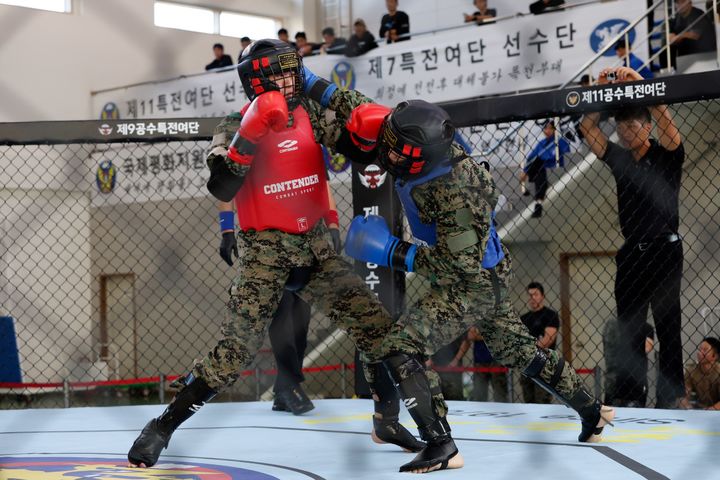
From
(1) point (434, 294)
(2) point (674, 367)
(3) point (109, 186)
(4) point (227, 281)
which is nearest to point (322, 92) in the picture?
(1) point (434, 294)

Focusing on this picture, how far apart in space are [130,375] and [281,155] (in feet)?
21.2

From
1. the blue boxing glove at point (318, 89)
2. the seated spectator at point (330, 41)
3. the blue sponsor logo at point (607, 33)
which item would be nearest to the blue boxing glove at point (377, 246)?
the blue boxing glove at point (318, 89)

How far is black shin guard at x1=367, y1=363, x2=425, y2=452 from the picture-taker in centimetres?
251

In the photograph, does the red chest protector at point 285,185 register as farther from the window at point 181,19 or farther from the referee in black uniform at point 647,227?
the referee in black uniform at point 647,227

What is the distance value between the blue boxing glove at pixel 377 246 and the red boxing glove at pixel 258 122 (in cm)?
32

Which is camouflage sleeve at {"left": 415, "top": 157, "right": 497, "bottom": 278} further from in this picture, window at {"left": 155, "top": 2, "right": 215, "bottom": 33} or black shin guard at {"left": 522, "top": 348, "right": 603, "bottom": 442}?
window at {"left": 155, "top": 2, "right": 215, "bottom": 33}

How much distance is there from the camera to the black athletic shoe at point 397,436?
2.50 meters

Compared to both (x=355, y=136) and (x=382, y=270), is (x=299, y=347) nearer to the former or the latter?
(x=382, y=270)

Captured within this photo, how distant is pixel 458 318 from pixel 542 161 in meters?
3.79

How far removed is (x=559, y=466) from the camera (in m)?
2.23

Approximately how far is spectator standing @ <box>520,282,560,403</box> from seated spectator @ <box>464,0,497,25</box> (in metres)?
1.66

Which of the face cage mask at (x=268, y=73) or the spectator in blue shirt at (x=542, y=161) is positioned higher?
the spectator in blue shirt at (x=542, y=161)

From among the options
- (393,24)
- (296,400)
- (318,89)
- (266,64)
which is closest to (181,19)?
(266,64)

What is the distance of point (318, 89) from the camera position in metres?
2.47
